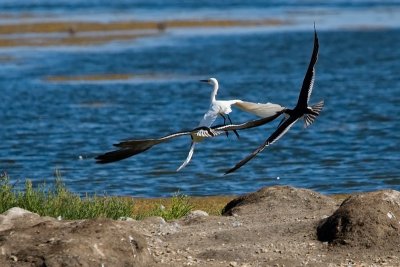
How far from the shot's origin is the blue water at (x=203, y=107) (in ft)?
53.4

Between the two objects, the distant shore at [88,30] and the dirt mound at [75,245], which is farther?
the distant shore at [88,30]

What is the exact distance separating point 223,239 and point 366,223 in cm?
120

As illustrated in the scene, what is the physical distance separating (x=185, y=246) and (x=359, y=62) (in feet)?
72.6

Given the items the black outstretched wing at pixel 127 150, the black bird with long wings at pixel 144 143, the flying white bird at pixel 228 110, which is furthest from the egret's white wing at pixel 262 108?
the black outstretched wing at pixel 127 150

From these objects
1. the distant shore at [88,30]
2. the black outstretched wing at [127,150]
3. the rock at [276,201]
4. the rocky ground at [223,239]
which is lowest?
the distant shore at [88,30]

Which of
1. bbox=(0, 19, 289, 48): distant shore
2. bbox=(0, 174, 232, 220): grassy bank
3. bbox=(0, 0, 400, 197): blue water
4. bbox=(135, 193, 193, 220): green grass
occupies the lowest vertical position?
bbox=(0, 19, 289, 48): distant shore

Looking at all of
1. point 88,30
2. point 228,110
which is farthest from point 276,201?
point 88,30

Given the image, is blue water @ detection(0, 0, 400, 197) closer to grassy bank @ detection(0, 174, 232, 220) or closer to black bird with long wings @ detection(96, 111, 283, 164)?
grassy bank @ detection(0, 174, 232, 220)

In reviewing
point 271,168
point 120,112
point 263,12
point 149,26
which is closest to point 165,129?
point 120,112

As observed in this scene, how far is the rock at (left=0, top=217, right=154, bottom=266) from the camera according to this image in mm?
8023

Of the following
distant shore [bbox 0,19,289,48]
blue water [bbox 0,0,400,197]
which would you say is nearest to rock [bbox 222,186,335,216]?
blue water [bbox 0,0,400,197]

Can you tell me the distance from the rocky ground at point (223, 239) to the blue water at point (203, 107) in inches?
195

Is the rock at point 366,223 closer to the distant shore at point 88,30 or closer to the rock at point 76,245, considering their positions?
the rock at point 76,245

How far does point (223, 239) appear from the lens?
945cm
